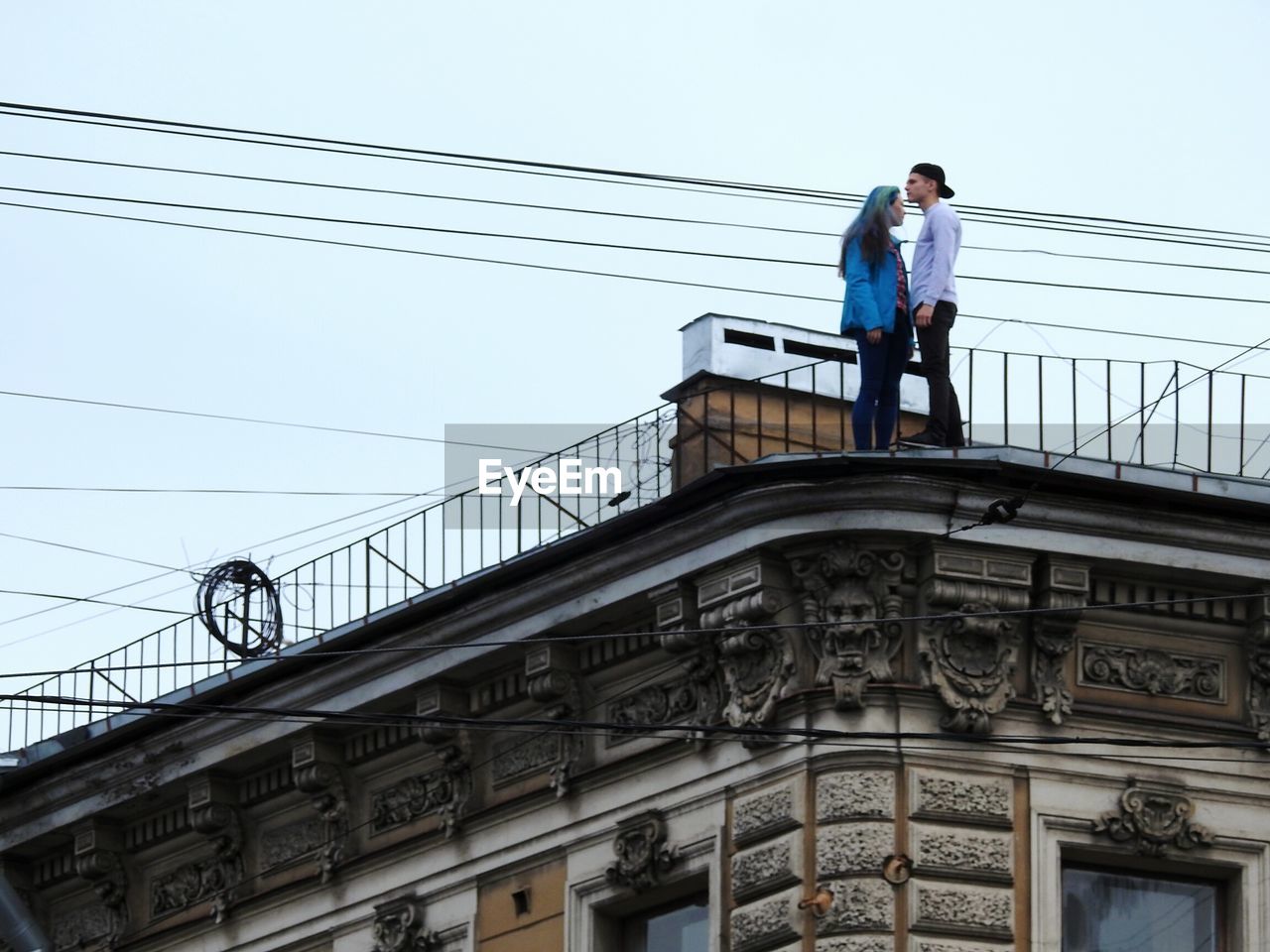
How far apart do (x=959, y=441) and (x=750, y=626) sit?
1933 mm

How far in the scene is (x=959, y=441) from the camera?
22.8 meters

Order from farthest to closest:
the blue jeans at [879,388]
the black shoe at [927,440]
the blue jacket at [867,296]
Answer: the blue jacket at [867,296], the blue jeans at [879,388], the black shoe at [927,440]

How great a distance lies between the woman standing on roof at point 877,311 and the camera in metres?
23.0

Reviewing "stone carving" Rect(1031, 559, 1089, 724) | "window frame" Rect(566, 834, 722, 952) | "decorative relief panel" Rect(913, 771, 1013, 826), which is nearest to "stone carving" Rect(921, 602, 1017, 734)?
"stone carving" Rect(1031, 559, 1089, 724)

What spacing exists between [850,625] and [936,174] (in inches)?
127

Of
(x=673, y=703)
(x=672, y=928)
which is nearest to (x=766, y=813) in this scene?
(x=673, y=703)

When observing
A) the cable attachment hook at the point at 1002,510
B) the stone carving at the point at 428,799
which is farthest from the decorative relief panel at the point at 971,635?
the stone carving at the point at 428,799

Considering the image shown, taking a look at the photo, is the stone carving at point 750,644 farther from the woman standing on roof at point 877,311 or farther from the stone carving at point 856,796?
the woman standing on roof at point 877,311

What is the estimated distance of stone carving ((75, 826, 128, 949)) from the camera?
26375 millimetres

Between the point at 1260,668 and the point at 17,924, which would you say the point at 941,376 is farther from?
the point at 17,924

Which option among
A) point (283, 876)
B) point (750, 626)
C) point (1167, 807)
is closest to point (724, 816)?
point (750, 626)

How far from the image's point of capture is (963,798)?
21422mm

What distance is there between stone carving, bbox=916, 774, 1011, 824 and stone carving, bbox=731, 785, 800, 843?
74cm

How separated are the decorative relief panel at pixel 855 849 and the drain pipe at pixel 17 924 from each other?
754 cm
